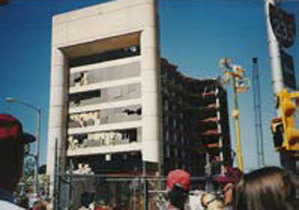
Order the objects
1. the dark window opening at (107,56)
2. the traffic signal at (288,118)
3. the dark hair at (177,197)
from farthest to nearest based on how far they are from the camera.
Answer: the dark window opening at (107,56) < the traffic signal at (288,118) < the dark hair at (177,197)

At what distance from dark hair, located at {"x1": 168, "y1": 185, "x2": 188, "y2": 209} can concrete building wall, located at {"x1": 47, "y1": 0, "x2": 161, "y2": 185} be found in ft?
136

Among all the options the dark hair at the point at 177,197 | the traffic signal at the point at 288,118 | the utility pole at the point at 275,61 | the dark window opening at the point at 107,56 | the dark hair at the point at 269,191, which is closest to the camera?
the dark hair at the point at 269,191

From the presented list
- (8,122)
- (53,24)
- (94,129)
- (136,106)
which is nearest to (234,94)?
(8,122)

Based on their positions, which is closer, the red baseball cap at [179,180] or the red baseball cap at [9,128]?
the red baseball cap at [9,128]

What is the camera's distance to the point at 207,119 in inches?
2813

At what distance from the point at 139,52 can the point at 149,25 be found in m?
6.24

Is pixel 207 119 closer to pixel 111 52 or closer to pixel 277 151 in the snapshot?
pixel 111 52

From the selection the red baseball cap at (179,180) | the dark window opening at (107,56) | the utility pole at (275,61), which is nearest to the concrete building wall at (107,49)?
the dark window opening at (107,56)

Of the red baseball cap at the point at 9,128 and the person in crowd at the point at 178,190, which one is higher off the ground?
the red baseball cap at the point at 9,128

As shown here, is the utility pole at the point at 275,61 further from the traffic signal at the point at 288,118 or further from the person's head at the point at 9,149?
the person's head at the point at 9,149

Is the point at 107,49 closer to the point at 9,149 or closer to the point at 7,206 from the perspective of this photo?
the point at 9,149

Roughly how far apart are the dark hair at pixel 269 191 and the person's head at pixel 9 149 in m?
1.04

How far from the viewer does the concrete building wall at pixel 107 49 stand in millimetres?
47406

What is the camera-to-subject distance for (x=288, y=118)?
265 inches
